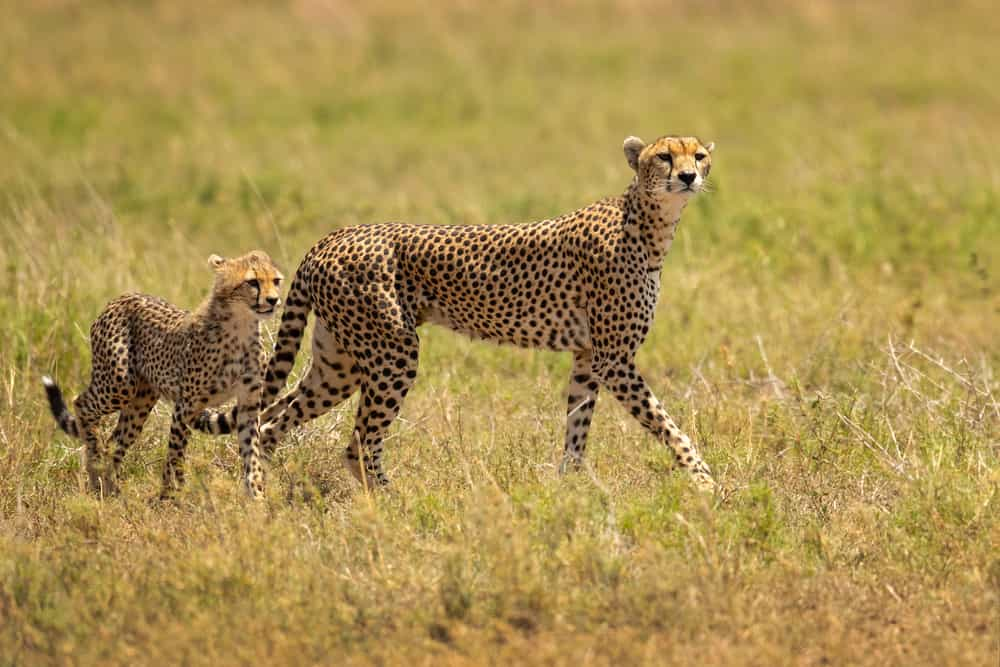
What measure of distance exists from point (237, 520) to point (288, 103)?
11.7 metres

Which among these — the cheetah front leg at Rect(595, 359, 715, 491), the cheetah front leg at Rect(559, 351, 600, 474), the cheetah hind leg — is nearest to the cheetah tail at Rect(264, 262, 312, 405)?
the cheetah hind leg

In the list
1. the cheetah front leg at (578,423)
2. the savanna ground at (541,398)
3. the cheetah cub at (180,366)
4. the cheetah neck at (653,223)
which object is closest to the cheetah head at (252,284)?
the cheetah cub at (180,366)

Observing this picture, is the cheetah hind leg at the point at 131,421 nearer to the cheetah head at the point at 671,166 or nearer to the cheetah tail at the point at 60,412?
the cheetah tail at the point at 60,412

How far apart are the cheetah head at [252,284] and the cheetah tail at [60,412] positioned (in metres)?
1.00

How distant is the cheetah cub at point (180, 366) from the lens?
621 cm

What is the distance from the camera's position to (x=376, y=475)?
650 cm

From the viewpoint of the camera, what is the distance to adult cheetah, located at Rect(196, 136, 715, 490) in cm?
631

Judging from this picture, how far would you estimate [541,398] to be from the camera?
736cm

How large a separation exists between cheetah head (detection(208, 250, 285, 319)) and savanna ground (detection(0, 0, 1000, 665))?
70 centimetres

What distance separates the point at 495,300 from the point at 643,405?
2.50ft

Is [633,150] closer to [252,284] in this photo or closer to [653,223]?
[653,223]

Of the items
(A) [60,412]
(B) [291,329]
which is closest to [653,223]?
(B) [291,329]

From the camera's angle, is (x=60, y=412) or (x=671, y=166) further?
(x=60, y=412)

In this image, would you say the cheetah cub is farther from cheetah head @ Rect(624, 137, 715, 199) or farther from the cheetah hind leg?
cheetah head @ Rect(624, 137, 715, 199)
